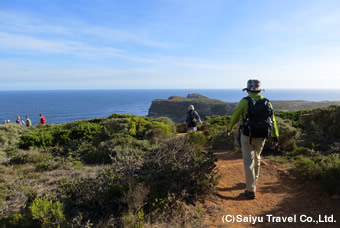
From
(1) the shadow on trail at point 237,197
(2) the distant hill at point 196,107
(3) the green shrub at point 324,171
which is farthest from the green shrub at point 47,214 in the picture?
(2) the distant hill at point 196,107

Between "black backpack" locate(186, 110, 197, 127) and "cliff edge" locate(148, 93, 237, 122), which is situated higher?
"black backpack" locate(186, 110, 197, 127)

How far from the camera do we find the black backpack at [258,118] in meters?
3.64

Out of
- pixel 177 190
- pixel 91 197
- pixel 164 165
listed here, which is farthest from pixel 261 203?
pixel 91 197

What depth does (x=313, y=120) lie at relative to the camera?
8031mm

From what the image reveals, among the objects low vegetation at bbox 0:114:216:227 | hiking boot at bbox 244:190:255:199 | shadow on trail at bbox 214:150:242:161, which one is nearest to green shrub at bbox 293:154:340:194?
hiking boot at bbox 244:190:255:199

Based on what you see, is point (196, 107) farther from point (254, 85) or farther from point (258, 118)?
point (258, 118)

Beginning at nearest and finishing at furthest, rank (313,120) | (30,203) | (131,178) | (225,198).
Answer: (30,203) < (131,178) < (225,198) < (313,120)

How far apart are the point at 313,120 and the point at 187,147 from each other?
6.01m

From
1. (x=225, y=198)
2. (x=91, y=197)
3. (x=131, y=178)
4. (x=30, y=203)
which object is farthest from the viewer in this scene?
(x=225, y=198)

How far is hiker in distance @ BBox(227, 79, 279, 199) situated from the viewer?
3.66 metres

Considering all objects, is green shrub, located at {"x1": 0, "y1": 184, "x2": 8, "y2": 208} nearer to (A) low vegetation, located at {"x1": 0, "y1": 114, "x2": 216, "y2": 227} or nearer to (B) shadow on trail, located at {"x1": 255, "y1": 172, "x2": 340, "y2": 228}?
(A) low vegetation, located at {"x1": 0, "y1": 114, "x2": 216, "y2": 227}

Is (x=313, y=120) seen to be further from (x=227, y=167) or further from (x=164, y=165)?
(x=164, y=165)

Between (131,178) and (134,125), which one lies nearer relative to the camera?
(131,178)

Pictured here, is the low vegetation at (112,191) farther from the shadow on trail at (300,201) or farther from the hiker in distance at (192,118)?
the hiker in distance at (192,118)
